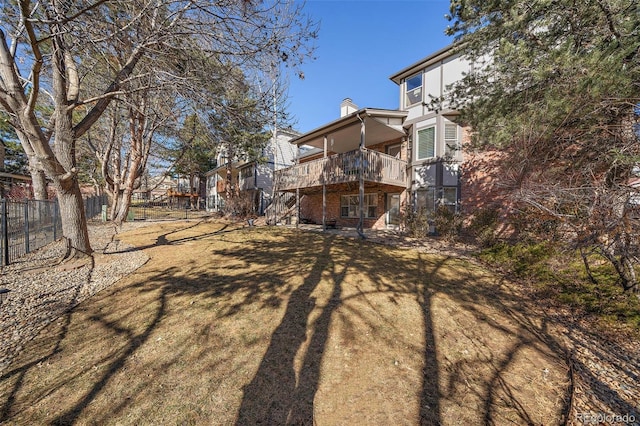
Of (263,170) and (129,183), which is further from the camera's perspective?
(263,170)

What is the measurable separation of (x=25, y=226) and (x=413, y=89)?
1618 cm

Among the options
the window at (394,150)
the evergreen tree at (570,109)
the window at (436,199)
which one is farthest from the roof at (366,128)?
the evergreen tree at (570,109)

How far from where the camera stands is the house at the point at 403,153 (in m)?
11.4

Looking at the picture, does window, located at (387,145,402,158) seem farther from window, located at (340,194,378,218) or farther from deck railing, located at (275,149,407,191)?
window, located at (340,194,378,218)

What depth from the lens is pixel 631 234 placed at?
3340 millimetres

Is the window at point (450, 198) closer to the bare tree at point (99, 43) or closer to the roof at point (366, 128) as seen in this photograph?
the roof at point (366, 128)

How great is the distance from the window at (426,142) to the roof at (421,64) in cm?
318

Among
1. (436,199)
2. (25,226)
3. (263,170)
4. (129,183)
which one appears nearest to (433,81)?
(436,199)

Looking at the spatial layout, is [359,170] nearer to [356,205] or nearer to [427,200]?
[427,200]

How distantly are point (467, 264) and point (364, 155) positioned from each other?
20.0 ft

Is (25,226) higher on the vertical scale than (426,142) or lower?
lower

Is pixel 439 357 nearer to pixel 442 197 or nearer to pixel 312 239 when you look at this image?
pixel 312 239

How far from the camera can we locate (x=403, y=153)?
13.4 metres

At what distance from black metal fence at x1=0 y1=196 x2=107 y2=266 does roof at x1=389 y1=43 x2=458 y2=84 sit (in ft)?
51.8
